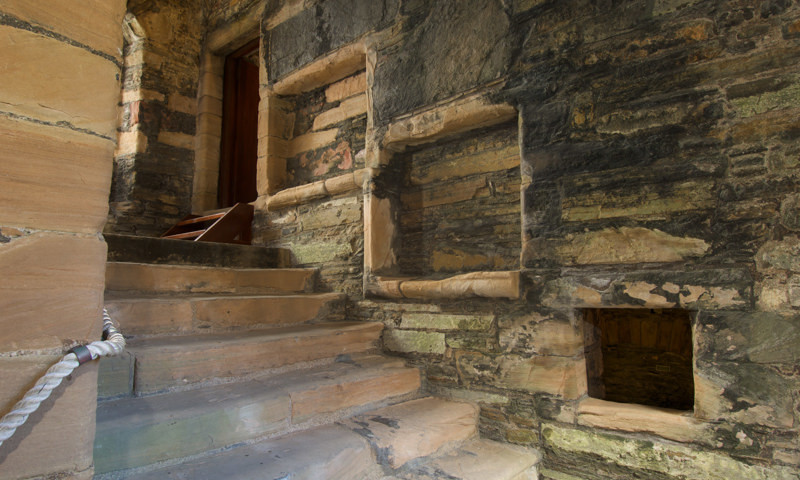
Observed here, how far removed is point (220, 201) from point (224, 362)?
3575 mm

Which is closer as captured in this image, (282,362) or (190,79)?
(282,362)

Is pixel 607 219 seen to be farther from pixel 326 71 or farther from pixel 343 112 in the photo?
pixel 326 71

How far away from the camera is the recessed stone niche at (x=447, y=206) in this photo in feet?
8.23

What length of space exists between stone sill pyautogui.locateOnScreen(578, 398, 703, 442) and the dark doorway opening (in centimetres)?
436

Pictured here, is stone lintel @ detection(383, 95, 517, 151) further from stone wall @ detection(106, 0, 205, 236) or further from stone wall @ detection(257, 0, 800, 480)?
stone wall @ detection(106, 0, 205, 236)

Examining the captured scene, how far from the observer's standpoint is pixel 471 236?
106 inches

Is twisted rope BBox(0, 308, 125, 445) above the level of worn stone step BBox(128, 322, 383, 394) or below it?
above

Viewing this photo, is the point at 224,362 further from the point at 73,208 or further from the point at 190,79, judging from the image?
the point at 190,79

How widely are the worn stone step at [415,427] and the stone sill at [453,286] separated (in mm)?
560

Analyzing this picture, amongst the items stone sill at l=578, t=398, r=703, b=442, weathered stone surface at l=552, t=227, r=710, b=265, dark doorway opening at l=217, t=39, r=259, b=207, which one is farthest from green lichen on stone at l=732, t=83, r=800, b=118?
dark doorway opening at l=217, t=39, r=259, b=207

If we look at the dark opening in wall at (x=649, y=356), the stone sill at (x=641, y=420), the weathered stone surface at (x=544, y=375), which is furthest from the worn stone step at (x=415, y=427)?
the dark opening in wall at (x=649, y=356)

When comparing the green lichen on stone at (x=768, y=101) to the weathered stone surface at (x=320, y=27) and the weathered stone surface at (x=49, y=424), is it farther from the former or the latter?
the weathered stone surface at (x=49, y=424)

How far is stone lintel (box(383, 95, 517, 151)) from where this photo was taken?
97.1 inches

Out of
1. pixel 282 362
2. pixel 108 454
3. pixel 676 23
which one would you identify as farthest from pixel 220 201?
pixel 676 23
